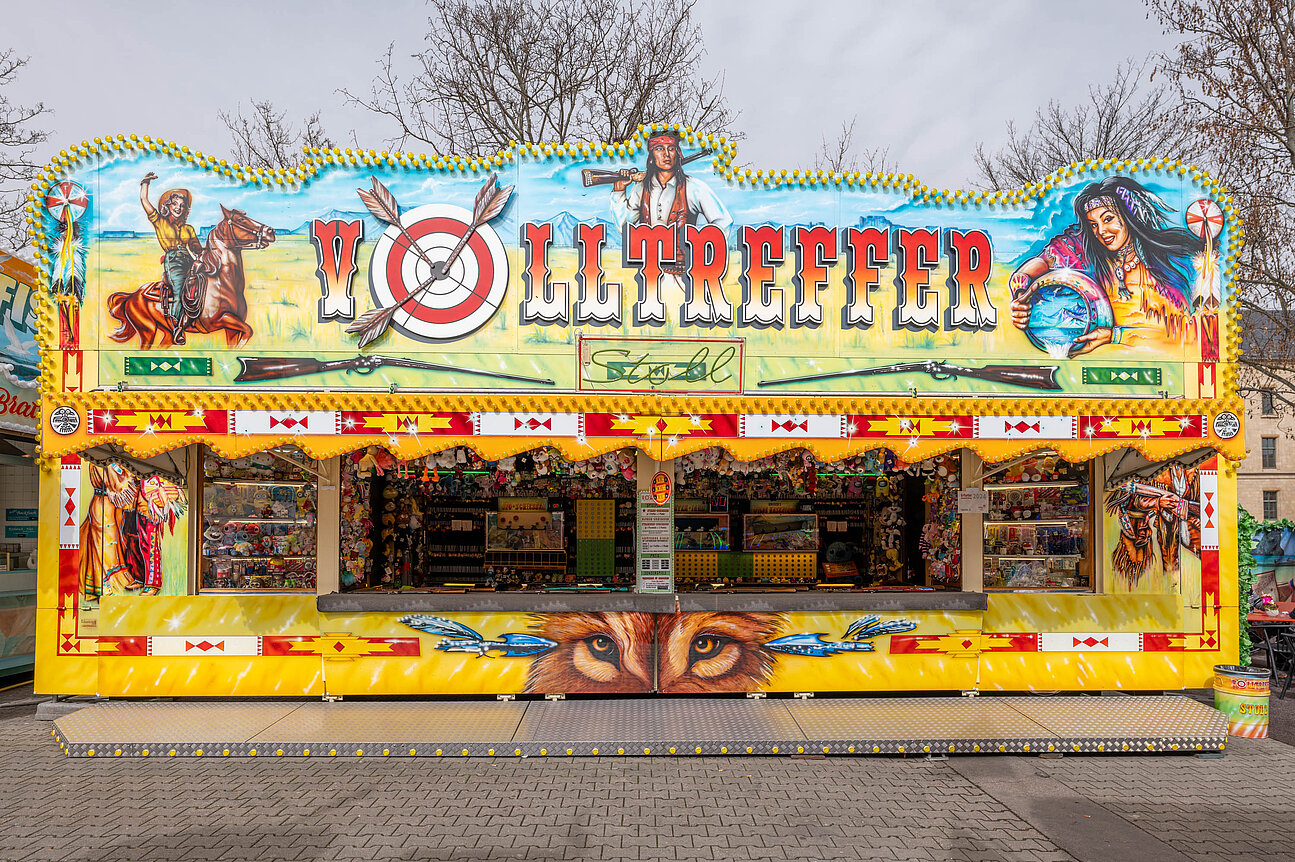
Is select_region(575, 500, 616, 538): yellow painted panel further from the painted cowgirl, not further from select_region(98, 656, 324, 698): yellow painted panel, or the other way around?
the painted cowgirl

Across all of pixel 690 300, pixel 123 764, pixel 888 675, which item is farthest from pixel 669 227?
pixel 123 764

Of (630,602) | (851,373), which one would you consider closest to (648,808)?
(630,602)

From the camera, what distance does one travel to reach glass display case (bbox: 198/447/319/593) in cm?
852

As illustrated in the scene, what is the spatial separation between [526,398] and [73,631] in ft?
19.2

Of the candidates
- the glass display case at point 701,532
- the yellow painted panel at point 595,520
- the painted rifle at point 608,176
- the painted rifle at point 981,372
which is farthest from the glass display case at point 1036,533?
the painted rifle at point 608,176

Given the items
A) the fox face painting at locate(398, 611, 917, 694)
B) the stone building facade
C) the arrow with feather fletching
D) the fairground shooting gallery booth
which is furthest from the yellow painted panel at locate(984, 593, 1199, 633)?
the stone building facade

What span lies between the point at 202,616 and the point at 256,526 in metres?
1.14

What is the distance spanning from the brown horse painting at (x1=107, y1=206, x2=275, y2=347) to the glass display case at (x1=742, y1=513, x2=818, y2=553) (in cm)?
699

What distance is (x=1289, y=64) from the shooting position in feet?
42.3

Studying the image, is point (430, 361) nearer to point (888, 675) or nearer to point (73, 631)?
point (73, 631)

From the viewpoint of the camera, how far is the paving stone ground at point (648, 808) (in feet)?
15.9

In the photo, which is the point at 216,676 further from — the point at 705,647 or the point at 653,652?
the point at 705,647

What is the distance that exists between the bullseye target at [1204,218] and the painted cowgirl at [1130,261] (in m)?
0.14

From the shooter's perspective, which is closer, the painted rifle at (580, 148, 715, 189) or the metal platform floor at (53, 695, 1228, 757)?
the metal platform floor at (53, 695, 1228, 757)
